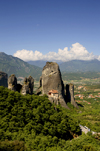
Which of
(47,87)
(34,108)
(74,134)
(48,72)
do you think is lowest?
(74,134)

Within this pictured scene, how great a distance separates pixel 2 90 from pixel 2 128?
23.9 ft

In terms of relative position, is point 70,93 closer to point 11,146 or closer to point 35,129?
point 35,129

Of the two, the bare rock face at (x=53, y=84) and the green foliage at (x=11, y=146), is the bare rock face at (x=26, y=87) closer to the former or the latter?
the bare rock face at (x=53, y=84)

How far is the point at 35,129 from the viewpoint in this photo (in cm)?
1844

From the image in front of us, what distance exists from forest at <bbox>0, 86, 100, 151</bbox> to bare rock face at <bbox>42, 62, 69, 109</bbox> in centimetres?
1239

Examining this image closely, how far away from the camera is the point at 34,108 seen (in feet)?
72.3

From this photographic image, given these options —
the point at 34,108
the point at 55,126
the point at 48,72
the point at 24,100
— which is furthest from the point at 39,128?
the point at 48,72

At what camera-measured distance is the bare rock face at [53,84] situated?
3656 centimetres

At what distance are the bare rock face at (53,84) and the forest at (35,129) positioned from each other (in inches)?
488

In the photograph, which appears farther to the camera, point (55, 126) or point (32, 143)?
point (55, 126)

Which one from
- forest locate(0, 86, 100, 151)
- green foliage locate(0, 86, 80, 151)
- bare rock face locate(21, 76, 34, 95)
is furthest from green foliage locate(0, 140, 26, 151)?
bare rock face locate(21, 76, 34, 95)

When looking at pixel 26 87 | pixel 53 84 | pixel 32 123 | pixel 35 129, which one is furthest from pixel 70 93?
pixel 35 129

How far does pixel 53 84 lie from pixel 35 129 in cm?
2022

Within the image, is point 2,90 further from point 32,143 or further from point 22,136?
point 32,143
